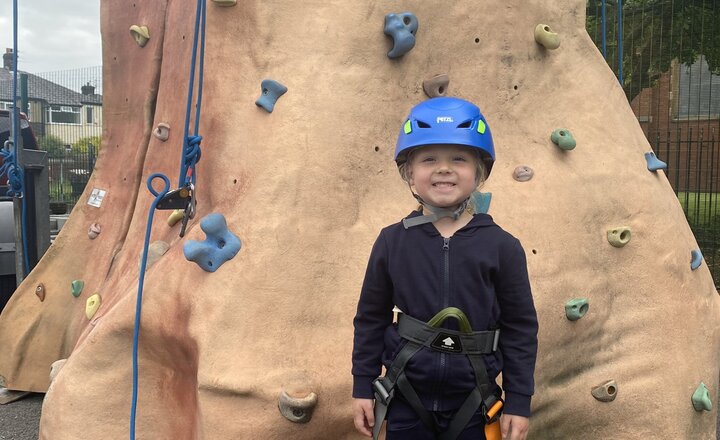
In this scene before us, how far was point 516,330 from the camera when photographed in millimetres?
1888

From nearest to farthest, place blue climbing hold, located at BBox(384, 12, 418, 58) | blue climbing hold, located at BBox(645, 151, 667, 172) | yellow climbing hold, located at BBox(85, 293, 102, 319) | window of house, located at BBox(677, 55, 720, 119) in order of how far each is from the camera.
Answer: blue climbing hold, located at BBox(384, 12, 418, 58) < blue climbing hold, located at BBox(645, 151, 667, 172) < yellow climbing hold, located at BBox(85, 293, 102, 319) < window of house, located at BBox(677, 55, 720, 119)

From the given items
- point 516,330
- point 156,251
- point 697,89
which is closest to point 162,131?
point 156,251

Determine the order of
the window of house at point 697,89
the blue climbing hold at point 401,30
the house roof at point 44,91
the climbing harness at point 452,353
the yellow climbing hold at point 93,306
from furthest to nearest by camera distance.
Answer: the house roof at point 44,91, the window of house at point 697,89, the yellow climbing hold at point 93,306, the blue climbing hold at point 401,30, the climbing harness at point 452,353

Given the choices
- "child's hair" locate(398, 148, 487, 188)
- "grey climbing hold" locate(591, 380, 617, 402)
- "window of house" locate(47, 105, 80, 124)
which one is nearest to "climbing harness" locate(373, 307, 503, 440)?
"child's hair" locate(398, 148, 487, 188)

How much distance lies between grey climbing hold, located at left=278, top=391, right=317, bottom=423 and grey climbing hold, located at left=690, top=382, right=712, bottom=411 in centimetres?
155

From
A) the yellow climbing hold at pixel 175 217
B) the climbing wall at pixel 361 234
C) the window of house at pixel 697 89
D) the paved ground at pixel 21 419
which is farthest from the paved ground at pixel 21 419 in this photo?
the window of house at pixel 697 89

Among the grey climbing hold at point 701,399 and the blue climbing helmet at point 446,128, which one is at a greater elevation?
the blue climbing helmet at point 446,128

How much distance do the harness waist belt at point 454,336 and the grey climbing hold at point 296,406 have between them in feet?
2.05

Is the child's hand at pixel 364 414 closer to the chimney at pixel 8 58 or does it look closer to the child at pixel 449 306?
the child at pixel 449 306

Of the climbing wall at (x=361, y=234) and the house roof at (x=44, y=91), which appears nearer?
the climbing wall at (x=361, y=234)

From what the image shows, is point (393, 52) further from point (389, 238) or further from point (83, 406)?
point (83, 406)

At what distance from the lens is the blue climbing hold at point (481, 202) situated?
2.66 m

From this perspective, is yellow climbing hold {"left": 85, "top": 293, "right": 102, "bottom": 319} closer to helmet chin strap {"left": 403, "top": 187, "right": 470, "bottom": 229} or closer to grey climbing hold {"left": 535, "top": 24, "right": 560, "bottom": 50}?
helmet chin strap {"left": 403, "top": 187, "right": 470, "bottom": 229}

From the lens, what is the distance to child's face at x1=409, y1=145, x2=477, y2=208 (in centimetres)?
189
